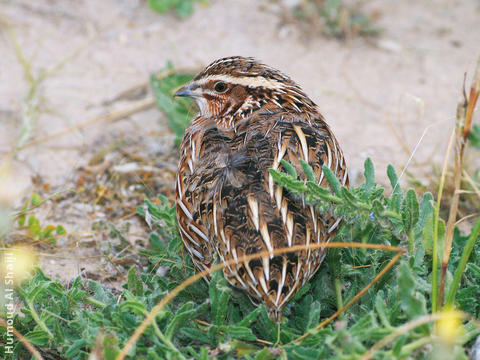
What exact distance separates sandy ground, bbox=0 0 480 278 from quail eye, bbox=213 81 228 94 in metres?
1.52

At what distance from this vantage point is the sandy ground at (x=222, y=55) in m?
5.07

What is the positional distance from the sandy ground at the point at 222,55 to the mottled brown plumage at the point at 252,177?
152 centimetres

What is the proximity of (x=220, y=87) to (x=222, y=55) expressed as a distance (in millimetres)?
2709

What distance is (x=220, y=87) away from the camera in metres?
3.51

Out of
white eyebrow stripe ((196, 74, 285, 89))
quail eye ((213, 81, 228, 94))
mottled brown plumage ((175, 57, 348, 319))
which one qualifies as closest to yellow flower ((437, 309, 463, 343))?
mottled brown plumage ((175, 57, 348, 319))

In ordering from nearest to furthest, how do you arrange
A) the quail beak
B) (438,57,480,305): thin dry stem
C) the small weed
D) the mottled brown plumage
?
1. (438,57,480,305): thin dry stem
2. the mottled brown plumage
3. the quail beak
4. the small weed

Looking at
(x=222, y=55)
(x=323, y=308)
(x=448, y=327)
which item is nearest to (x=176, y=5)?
(x=222, y=55)

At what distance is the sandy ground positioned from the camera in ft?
16.6

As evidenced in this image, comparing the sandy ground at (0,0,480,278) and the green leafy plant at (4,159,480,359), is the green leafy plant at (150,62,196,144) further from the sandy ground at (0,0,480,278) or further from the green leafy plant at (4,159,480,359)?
the green leafy plant at (4,159,480,359)

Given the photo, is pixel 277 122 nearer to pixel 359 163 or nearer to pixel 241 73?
pixel 241 73

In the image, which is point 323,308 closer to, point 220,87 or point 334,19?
point 220,87

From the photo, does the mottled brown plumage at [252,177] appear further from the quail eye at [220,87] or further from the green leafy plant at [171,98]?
the green leafy plant at [171,98]

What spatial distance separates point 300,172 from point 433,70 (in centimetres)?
374

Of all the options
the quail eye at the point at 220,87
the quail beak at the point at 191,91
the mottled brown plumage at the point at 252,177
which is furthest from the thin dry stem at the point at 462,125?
the quail beak at the point at 191,91
